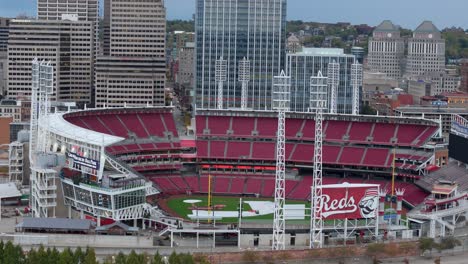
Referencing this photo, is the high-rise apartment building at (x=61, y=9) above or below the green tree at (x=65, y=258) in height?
above

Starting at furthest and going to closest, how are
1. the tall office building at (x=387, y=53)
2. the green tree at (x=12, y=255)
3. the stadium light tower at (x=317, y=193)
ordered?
the tall office building at (x=387, y=53) → the stadium light tower at (x=317, y=193) → the green tree at (x=12, y=255)

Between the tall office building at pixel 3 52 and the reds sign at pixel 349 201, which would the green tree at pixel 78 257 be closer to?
the reds sign at pixel 349 201

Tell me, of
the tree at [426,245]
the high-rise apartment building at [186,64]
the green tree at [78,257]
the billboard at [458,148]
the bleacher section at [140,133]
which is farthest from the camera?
the high-rise apartment building at [186,64]

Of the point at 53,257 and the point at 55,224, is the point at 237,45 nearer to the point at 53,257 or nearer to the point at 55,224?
the point at 55,224

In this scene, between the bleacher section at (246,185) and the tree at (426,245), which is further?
the bleacher section at (246,185)

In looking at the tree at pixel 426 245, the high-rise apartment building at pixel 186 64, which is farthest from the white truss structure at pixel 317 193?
the high-rise apartment building at pixel 186 64

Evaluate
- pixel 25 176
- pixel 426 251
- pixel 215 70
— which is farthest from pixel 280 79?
pixel 215 70
